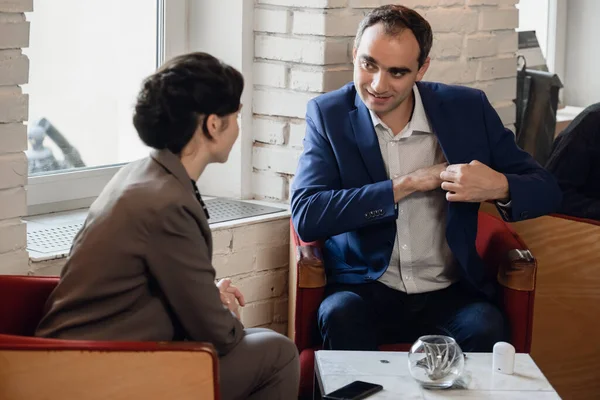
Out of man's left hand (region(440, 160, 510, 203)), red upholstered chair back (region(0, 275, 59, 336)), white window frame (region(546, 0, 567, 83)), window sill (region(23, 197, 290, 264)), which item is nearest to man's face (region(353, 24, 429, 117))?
man's left hand (region(440, 160, 510, 203))

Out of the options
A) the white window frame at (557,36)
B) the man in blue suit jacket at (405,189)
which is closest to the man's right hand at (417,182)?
the man in blue suit jacket at (405,189)

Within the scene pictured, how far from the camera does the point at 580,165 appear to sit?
3262 mm

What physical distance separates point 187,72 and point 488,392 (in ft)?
3.03

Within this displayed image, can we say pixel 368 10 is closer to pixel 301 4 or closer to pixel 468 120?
pixel 301 4

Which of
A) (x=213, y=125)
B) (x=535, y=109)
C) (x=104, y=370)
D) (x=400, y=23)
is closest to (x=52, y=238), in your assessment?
(x=213, y=125)

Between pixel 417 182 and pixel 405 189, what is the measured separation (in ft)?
0.13

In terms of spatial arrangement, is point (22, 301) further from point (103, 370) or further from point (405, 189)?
point (405, 189)

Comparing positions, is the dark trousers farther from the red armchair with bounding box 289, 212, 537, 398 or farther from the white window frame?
the white window frame

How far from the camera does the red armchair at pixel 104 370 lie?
191cm

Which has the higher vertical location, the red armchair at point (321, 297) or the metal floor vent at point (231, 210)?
the metal floor vent at point (231, 210)

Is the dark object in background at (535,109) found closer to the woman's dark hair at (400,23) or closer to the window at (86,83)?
the woman's dark hair at (400,23)

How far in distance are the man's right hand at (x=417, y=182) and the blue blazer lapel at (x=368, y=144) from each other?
0.07 meters

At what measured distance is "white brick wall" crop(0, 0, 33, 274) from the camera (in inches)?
95.7

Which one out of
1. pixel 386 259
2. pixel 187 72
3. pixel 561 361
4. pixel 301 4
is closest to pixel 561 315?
pixel 561 361
